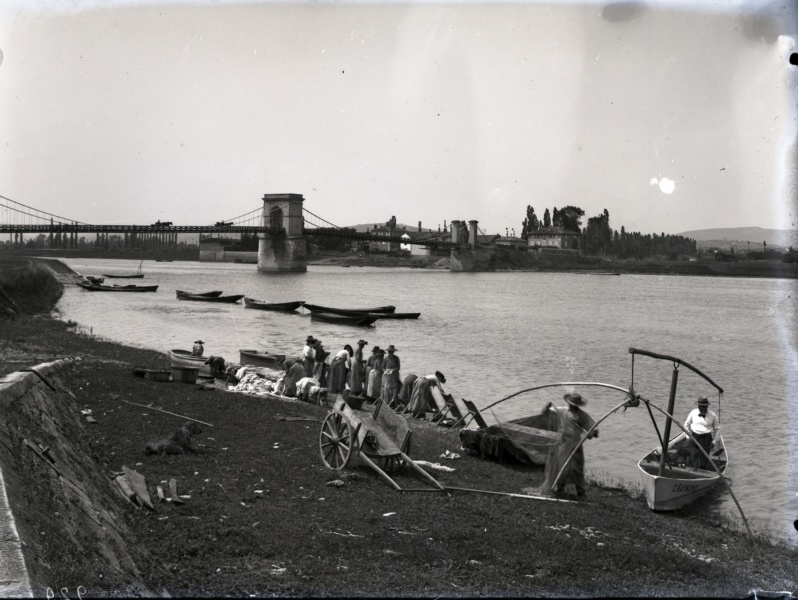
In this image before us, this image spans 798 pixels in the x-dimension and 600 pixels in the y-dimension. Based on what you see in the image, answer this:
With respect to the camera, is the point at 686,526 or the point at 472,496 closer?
the point at 472,496

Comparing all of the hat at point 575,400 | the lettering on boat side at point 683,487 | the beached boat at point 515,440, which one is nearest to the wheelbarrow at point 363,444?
the hat at point 575,400

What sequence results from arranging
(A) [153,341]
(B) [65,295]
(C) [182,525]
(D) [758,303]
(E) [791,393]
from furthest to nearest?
(D) [758,303], (B) [65,295], (A) [153,341], (E) [791,393], (C) [182,525]

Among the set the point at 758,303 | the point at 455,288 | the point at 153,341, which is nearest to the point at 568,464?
the point at 153,341

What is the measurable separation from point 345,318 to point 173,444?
41.7 m

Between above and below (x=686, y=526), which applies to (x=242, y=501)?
above

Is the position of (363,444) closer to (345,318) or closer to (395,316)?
(345,318)

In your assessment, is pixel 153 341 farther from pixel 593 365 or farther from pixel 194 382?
pixel 593 365

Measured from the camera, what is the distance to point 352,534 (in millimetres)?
8289

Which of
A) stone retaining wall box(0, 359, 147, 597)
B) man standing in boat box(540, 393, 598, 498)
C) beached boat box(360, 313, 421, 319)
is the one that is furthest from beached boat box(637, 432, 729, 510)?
beached boat box(360, 313, 421, 319)

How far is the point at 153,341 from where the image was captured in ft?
119

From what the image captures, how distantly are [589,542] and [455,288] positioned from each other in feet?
334

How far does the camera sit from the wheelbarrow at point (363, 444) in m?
10.8

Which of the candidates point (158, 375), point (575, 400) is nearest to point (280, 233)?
point (158, 375)

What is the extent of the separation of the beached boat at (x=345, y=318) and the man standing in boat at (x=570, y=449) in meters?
39.8
